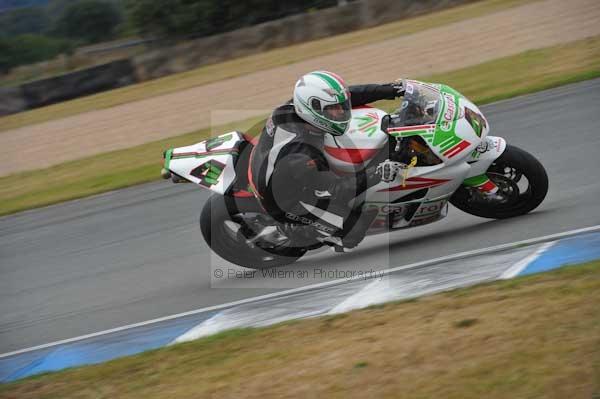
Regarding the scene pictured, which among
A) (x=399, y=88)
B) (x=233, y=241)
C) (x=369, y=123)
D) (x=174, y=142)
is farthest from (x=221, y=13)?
(x=369, y=123)

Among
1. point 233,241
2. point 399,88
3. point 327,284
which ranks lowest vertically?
point 327,284

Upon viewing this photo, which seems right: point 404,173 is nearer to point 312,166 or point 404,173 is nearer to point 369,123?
point 369,123

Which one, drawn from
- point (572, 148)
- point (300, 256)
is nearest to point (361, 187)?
point (300, 256)

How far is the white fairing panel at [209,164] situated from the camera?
6.55 meters

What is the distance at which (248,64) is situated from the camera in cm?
2048

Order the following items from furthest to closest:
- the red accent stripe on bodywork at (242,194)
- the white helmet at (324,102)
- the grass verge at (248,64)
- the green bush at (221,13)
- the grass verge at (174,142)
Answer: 1. the green bush at (221,13)
2. the grass verge at (248,64)
3. the grass verge at (174,142)
4. the red accent stripe on bodywork at (242,194)
5. the white helmet at (324,102)

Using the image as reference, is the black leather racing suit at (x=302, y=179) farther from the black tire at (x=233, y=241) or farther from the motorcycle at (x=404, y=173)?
the black tire at (x=233, y=241)

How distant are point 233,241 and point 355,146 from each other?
4.37 feet

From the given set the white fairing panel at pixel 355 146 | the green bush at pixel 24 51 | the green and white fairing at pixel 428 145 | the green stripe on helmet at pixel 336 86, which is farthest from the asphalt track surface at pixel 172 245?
the green bush at pixel 24 51

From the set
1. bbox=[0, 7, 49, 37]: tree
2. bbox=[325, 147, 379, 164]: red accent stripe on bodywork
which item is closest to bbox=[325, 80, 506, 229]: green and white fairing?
bbox=[325, 147, 379, 164]: red accent stripe on bodywork

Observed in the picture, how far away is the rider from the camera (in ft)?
19.2

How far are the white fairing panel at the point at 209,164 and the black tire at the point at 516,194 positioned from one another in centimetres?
179

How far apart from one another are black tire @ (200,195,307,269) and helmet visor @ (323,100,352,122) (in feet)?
3.51

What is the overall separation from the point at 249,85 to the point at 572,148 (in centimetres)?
1011
